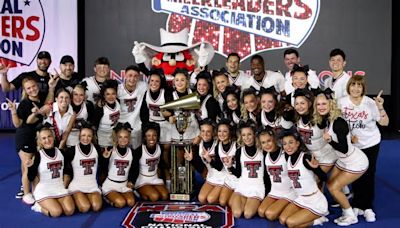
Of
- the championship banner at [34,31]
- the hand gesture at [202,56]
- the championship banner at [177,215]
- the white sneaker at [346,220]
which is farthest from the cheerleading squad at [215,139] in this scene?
the championship banner at [34,31]

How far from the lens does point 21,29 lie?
8.29m

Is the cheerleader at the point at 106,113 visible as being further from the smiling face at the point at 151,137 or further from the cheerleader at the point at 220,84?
the cheerleader at the point at 220,84

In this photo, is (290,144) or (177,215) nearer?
(290,144)

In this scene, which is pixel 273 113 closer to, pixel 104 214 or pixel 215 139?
pixel 215 139

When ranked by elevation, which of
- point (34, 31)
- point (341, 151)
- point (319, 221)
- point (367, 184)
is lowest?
point (319, 221)

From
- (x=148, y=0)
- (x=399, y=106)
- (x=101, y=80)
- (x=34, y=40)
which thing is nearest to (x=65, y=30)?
(x=34, y=40)

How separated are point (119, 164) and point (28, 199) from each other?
879 mm

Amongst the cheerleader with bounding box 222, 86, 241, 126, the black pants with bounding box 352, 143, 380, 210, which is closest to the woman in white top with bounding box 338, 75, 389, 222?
the black pants with bounding box 352, 143, 380, 210

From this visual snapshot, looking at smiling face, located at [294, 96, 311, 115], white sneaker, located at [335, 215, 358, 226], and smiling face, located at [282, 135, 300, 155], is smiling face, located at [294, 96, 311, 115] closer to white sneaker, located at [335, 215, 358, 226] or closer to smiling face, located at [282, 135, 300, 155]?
smiling face, located at [282, 135, 300, 155]

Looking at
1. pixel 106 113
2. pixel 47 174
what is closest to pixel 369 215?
pixel 106 113

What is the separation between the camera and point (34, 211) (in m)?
4.16

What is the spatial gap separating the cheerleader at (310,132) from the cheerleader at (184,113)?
113cm

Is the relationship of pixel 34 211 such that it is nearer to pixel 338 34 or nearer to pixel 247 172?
pixel 247 172

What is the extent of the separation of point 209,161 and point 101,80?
Answer: 1420 mm
